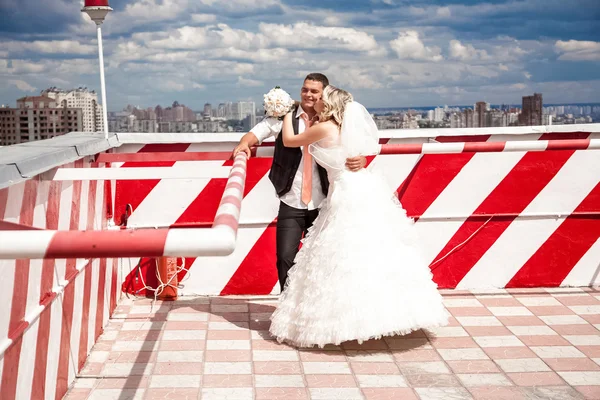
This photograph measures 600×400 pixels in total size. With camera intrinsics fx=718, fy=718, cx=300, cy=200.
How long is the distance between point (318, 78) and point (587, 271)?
2.74 metres

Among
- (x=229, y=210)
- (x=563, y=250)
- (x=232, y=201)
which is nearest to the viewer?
(x=229, y=210)

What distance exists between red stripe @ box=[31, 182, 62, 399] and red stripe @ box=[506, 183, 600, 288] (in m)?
3.52

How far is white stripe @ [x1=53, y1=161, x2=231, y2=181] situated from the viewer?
389 centimetres

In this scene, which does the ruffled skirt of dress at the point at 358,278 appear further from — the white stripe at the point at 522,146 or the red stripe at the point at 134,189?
the red stripe at the point at 134,189

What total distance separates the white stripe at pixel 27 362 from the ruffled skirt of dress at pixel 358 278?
65.1 inches

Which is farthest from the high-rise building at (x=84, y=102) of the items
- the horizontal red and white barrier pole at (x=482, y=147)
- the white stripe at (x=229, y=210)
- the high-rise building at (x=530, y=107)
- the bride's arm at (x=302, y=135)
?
the high-rise building at (x=530, y=107)

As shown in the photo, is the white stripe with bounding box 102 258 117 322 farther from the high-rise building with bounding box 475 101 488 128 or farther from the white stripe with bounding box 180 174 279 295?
the high-rise building with bounding box 475 101 488 128

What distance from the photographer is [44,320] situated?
345 cm

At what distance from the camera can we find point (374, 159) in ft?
17.7

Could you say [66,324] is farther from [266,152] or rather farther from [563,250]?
[563,250]

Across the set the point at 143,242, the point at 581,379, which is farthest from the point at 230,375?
the point at 143,242

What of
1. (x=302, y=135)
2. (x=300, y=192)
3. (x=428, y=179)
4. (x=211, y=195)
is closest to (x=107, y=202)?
(x=211, y=195)

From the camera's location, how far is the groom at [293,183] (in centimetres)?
469

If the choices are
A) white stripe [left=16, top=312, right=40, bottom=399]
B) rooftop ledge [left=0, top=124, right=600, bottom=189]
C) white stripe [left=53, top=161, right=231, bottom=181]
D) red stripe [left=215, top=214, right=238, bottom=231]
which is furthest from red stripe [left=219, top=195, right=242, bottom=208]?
white stripe [left=53, top=161, right=231, bottom=181]
